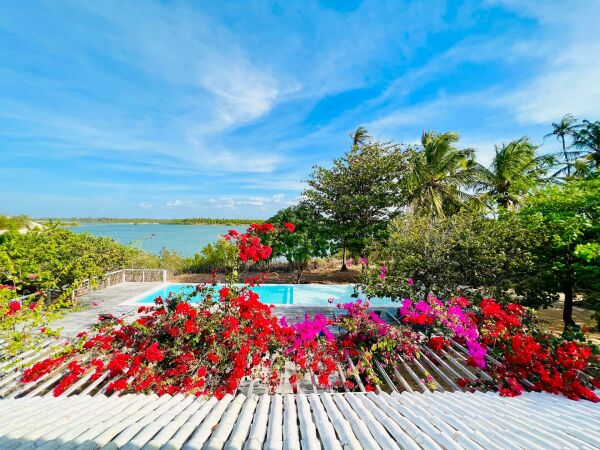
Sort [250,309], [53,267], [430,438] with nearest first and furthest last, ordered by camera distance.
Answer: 1. [430,438]
2. [250,309]
3. [53,267]

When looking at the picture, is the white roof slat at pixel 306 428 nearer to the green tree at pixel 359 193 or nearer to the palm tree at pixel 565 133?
the green tree at pixel 359 193

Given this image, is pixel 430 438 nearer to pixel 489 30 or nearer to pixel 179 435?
pixel 179 435

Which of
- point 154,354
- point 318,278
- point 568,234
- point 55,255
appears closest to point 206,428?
point 154,354

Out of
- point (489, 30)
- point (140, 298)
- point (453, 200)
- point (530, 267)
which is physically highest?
point (489, 30)

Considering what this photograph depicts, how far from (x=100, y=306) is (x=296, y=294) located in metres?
7.73

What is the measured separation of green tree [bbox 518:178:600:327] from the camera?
6711 mm

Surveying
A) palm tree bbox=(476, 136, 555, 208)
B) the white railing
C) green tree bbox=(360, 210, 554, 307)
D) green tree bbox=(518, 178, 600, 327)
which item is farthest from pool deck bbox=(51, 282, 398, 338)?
palm tree bbox=(476, 136, 555, 208)

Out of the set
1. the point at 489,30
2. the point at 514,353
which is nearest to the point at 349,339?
the point at 514,353

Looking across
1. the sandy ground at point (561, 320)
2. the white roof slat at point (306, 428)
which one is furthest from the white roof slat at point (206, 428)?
the sandy ground at point (561, 320)

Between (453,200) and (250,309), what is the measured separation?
16385 mm

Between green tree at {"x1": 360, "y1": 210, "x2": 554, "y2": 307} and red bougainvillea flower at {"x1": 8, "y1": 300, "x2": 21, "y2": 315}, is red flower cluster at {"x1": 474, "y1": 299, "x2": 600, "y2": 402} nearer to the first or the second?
green tree at {"x1": 360, "y1": 210, "x2": 554, "y2": 307}

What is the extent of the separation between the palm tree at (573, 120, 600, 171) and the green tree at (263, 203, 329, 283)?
2112 centimetres

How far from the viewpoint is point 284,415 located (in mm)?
2600

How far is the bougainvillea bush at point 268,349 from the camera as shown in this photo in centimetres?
386
